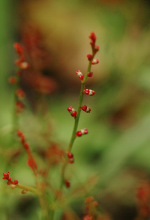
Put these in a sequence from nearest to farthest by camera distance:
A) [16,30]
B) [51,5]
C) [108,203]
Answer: [108,203], [16,30], [51,5]

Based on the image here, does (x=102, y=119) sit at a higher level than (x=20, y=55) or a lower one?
higher

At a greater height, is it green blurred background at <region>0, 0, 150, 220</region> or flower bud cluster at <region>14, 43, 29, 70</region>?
green blurred background at <region>0, 0, 150, 220</region>

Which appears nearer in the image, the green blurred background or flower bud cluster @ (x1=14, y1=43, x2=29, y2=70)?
flower bud cluster @ (x1=14, y1=43, x2=29, y2=70)

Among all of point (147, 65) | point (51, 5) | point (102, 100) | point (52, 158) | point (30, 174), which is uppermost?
point (51, 5)

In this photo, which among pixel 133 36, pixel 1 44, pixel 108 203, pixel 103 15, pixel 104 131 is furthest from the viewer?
pixel 103 15

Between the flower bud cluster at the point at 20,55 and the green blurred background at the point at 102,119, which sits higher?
the green blurred background at the point at 102,119

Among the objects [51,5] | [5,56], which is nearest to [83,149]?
[5,56]

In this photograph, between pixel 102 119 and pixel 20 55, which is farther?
pixel 102 119

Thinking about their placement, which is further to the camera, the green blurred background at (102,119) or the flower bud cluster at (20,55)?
the green blurred background at (102,119)

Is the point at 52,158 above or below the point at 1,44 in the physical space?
below

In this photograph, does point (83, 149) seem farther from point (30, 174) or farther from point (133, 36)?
point (133, 36)

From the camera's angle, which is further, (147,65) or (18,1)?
(18,1)
